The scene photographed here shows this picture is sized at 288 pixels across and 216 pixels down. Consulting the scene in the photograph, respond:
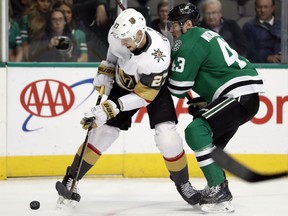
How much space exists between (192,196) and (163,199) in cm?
44

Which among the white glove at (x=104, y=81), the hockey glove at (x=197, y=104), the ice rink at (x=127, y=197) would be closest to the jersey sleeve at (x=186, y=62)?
the hockey glove at (x=197, y=104)

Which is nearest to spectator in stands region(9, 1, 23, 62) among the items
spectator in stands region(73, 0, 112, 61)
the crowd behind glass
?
the crowd behind glass

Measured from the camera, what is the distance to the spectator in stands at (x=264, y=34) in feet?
19.4

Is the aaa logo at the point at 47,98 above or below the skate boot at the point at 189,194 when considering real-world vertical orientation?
above

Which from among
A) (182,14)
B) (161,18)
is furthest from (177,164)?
(161,18)

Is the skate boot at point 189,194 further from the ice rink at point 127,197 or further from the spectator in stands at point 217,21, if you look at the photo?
the spectator in stands at point 217,21

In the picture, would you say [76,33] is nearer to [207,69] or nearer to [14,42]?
[14,42]

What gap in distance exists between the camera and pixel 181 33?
4469 mm

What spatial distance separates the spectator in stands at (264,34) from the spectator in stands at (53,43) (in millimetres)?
1157

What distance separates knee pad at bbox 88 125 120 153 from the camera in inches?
180

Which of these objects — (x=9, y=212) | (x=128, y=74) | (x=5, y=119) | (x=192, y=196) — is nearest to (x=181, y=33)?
(x=128, y=74)

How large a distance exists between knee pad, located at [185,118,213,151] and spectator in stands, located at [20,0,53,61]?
5.61ft

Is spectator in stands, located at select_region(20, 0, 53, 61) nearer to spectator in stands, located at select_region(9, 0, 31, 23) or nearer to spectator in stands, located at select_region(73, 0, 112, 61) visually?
spectator in stands, located at select_region(9, 0, 31, 23)

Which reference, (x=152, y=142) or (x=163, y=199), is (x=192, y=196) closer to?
(x=163, y=199)
